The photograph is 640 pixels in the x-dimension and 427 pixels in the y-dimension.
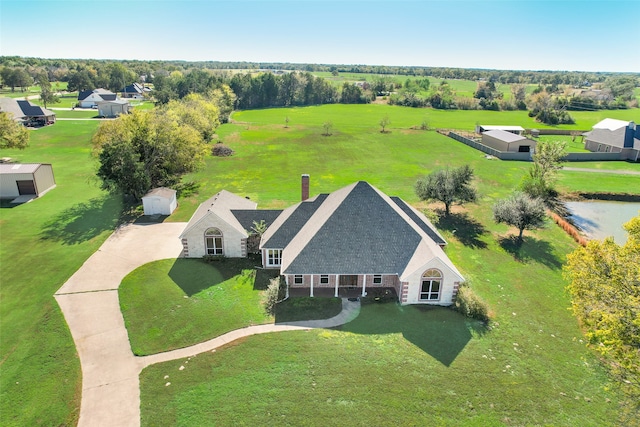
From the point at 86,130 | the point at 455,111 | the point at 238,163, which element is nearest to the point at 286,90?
the point at 455,111

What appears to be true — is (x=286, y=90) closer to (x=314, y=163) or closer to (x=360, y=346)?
(x=314, y=163)

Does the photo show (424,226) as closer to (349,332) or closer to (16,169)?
(349,332)

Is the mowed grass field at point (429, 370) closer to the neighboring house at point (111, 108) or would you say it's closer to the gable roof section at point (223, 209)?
the gable roof section at point (223, 209)

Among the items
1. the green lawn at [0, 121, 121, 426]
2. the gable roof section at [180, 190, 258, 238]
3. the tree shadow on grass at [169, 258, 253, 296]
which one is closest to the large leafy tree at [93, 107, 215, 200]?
the green lawn at [0, 121, 121, 426]

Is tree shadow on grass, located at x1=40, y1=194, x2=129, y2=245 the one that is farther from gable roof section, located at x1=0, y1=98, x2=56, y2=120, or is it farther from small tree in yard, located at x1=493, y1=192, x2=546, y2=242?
gable roof section, located at x1=0, y1=98, x2=56, y2=120

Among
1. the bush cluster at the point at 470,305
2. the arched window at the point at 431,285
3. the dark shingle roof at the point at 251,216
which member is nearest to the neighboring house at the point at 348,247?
the arched window at the point at 431,285

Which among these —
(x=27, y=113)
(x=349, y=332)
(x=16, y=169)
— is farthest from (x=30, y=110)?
(x=349, y=332)
